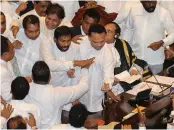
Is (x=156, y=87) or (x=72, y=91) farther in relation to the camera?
(x=156, y=87)

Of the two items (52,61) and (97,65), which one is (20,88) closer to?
(52,61)

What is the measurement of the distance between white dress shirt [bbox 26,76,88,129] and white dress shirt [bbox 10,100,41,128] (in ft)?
0.21

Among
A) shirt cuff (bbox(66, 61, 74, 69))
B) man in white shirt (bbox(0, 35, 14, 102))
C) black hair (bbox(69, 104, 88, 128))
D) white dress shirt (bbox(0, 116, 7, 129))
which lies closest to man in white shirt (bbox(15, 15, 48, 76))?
shirt cuff (bbox(66, 61, 74, 69))

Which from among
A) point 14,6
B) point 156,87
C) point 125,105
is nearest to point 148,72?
point 156,87

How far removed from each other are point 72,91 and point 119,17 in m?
1.52

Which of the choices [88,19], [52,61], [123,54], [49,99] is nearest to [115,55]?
[123,54]

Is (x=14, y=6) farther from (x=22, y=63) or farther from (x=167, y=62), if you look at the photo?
(x=167, y=62)

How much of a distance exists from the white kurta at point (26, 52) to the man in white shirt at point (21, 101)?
2.66 ft

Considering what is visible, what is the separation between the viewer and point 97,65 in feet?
12.3

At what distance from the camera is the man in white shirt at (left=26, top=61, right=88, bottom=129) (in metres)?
3.15

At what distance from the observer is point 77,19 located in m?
4.28

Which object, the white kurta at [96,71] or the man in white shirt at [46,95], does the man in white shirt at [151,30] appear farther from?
the man in white shirt at [46,95]

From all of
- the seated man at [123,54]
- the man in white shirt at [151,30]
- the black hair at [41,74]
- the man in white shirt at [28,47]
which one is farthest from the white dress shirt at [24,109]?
the man in white shirt at [151,30]

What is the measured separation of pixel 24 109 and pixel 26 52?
97cm
